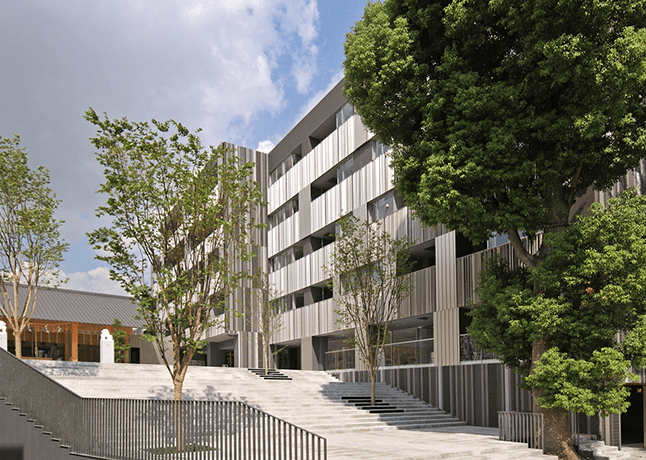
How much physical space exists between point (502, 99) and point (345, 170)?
745 inches

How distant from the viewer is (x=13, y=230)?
942 inches

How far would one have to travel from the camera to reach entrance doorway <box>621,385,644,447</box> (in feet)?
58.3

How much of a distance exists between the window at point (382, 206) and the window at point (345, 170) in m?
3.25

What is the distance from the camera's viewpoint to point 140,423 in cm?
1365

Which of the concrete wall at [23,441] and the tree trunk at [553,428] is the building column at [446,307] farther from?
the concrete wall at [23,441]

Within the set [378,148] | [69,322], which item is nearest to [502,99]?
[378,148]

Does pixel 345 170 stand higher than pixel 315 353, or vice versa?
pixel 345 170

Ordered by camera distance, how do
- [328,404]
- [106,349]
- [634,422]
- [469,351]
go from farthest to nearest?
[106,349], [328,404], [469,351], [634,422]

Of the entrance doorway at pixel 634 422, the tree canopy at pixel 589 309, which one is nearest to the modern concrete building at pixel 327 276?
the entrance doorway at pixel 634 422

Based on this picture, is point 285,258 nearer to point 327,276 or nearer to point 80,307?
point 327,276

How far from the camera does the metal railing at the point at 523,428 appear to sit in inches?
611

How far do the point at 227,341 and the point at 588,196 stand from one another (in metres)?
34.0

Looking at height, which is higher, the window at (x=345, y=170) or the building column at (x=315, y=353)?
the window at (x=345, y=170)

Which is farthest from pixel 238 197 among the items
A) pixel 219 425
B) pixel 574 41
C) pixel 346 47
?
pixel 574 41
